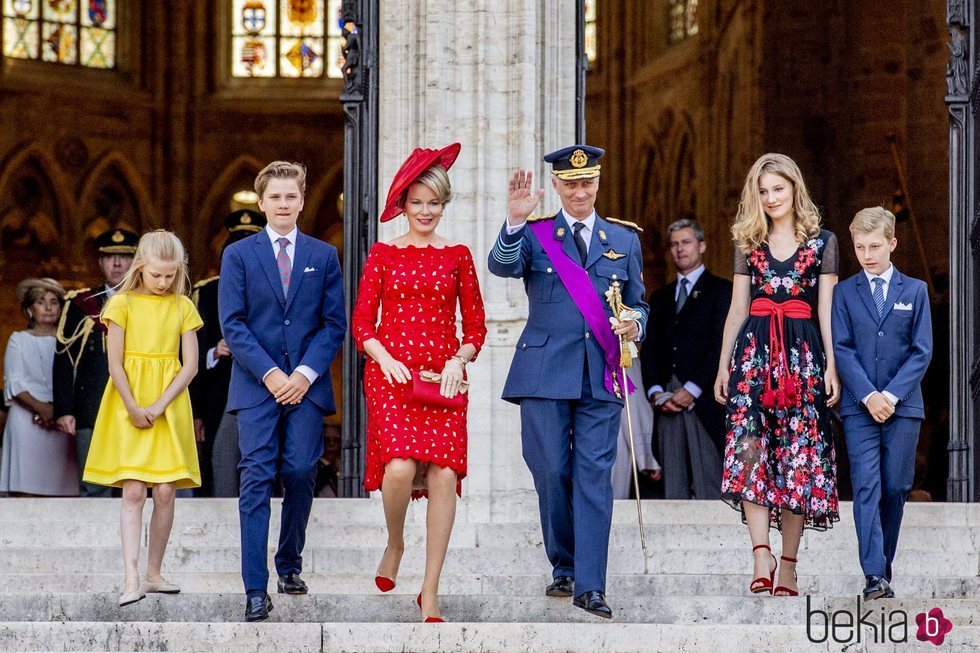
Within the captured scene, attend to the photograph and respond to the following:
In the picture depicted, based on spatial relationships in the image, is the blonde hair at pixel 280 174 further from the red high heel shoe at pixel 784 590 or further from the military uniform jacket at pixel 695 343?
the military uniform jacket at pixel 695 343

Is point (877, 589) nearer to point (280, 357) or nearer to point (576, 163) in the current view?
point (576, 163)

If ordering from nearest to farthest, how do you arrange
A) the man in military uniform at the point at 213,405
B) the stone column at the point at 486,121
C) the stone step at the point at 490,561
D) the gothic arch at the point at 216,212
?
the stone step at the point at 490,561, the stone column at the point at 486,121, the man in military uniform at the point at 213,405, the gothic arch at the point at 216,212

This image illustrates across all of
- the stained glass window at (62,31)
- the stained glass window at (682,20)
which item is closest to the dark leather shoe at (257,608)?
the stained glass window at (682,20)

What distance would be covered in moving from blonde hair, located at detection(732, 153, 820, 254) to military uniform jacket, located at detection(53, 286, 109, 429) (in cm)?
420

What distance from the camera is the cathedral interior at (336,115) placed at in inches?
627

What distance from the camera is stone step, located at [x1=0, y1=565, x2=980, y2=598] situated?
7516 mm

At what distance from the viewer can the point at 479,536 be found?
8766 millimetres

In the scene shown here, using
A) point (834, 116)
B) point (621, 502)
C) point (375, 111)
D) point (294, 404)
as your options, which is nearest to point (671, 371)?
point (621, 502)

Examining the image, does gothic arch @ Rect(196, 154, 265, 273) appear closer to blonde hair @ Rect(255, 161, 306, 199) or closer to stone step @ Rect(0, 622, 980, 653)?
blonde hair @ Rect(255, 161, 306, 199)

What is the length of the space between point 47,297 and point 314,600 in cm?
492

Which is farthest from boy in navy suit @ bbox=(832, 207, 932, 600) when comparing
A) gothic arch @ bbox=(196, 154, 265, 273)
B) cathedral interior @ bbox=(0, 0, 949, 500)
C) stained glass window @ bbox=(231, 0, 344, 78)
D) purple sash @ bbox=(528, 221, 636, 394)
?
stained glass window @ bbox=(231, 0, 344, 78)

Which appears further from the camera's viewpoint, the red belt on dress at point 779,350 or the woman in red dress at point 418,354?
the red belt on dress at point 779,350

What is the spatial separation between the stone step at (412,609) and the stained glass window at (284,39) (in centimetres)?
1556

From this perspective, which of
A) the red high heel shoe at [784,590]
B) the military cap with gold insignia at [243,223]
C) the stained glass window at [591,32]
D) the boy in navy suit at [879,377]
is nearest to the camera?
the red high heel shoe at [784,590]
